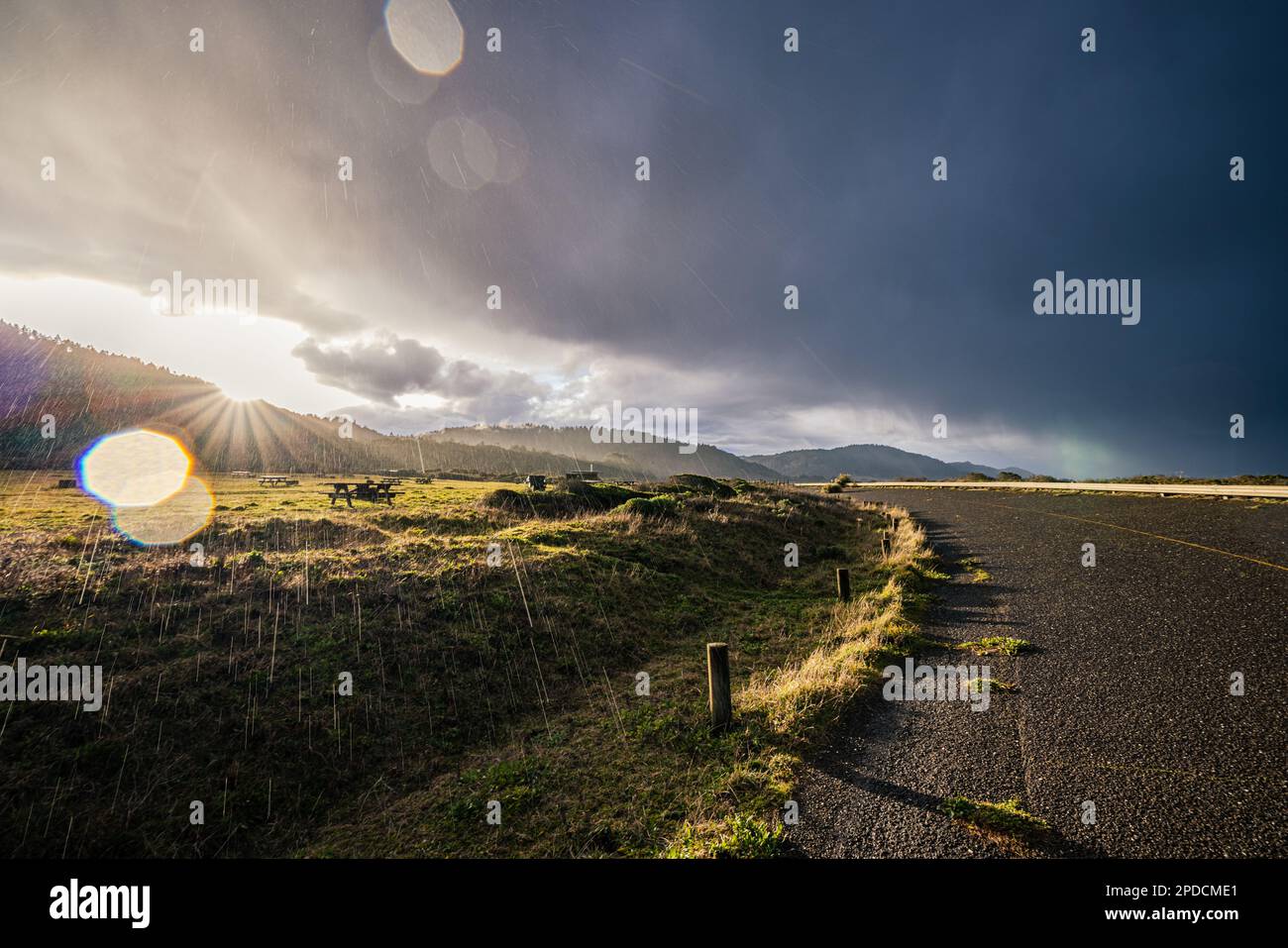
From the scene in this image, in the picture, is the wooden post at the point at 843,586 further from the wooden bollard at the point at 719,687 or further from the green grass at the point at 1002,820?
the green grass at the point at 1002,820

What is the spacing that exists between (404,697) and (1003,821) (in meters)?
9.11

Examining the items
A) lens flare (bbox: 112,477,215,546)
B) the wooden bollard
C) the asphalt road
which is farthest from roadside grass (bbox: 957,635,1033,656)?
lens flare (bbox: 112,477,215,546)

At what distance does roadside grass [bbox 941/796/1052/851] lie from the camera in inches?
156

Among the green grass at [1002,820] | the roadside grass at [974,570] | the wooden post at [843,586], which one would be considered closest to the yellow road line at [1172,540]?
the roadside grass at [974,570]

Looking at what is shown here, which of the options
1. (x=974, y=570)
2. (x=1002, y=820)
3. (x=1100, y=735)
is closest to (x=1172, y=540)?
(x=974, y=570)

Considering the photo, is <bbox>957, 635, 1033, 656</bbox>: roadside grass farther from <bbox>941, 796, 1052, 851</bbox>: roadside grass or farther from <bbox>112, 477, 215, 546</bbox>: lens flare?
<bbox>112, 477, 215, 546</bbox>: lens flare

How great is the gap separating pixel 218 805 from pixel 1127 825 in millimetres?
10610

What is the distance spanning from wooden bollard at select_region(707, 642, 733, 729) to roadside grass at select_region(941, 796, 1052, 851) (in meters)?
3.13

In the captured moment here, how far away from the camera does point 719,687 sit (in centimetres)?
717

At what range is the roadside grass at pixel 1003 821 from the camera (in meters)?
3.96

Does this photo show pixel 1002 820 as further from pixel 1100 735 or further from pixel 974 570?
pixel 974 570
